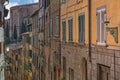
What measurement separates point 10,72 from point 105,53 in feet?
246

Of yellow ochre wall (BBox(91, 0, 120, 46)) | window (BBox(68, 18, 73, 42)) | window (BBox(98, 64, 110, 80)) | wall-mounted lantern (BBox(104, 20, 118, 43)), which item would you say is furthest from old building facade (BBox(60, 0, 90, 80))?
wall-mounted lantern (BBox(104, 20, 118, 43))

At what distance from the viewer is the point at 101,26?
48.9ft

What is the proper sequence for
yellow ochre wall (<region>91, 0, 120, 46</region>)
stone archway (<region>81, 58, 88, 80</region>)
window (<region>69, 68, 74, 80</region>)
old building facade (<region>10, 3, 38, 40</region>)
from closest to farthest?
yellow ochre wall (<region>91, 0, 120, 46</region>)
stone archway (<region>81, 58, 88, 80</region>)
window (<region>69, 68, 74, 80</region>)
old building facade (<region>10, 3, 38, 40</region>)

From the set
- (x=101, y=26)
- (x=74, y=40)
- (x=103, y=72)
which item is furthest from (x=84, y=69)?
(x=101, y=26)

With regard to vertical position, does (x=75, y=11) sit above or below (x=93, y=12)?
above

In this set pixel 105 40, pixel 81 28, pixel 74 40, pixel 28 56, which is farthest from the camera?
pixel 28 56

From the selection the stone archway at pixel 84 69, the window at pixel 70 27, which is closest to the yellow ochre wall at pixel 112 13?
the stone archway at pixel 84 69

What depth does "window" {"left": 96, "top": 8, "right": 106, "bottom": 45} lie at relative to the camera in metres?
14.5

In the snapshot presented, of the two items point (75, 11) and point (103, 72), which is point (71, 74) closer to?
point (75, 11)

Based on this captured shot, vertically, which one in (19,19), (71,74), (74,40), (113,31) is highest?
(19,19)

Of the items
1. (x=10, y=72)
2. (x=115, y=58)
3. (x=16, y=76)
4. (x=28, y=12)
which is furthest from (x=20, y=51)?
(x=115, y=58)

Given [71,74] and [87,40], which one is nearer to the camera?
[87,40]

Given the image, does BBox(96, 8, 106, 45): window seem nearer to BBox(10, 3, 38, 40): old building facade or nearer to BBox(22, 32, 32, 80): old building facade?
BBox(22, 32, 32, 80): old building facade

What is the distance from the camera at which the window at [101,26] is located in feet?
47.5
